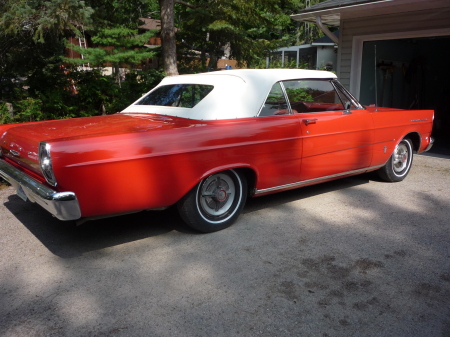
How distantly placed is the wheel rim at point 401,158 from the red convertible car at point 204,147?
29 centimetres

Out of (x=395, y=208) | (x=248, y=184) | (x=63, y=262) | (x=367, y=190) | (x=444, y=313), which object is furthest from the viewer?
(x=367, y=190)

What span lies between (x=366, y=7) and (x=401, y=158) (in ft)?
11.4

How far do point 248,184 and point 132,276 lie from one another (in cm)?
159

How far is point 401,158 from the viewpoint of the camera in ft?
19.5

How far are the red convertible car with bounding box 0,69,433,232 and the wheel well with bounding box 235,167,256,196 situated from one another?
2 cm

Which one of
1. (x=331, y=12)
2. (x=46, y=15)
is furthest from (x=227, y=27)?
(x=46, y=15)

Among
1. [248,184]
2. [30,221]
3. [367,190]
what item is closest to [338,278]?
[248,184]

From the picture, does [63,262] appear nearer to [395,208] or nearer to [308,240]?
[308,240]

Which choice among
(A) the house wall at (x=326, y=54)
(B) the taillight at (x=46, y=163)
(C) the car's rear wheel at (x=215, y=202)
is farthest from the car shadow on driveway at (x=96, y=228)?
(A) the house wall at (x=326, y=54)

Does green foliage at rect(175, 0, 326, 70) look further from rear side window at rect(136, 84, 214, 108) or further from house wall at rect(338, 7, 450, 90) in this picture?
rear side window at rect(136, 84, 214, 108)

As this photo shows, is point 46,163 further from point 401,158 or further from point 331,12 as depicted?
point 331,12

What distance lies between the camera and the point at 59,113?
7.55 m

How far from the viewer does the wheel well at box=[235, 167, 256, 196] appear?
162 inches

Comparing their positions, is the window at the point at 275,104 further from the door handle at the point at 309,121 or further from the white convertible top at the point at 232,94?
the door handle at the point at 309,121
